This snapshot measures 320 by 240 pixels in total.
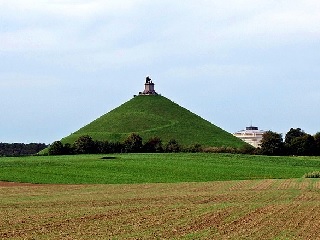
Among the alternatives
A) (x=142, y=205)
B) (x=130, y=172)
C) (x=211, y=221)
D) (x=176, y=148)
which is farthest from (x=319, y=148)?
(x=211, y=221)

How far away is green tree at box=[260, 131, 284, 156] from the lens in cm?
13160

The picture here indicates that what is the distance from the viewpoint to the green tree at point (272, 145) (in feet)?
432

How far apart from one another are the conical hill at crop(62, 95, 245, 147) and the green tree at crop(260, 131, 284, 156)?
26977mm

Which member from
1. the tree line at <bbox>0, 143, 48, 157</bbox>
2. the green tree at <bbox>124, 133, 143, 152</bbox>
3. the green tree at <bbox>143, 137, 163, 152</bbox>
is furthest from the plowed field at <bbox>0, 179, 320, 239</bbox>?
the tree line at <bbox>0, 143, 48, 157</bbox>

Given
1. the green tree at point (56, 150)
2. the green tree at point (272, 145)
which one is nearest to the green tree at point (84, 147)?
the green tree at point (56, 150)

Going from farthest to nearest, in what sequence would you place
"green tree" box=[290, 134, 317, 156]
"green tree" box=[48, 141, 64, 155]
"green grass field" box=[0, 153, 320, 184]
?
"green tree" box=[290, 134, 317, 156] < "green tree" box=[48, 141, 64, 155] < "green grass field" box=[0, 153, 320, 184]

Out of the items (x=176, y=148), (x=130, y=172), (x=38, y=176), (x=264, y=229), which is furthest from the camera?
(x=176, y=148)

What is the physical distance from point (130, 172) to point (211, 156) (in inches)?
1224

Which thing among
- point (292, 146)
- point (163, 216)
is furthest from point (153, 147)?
point (163, 216)

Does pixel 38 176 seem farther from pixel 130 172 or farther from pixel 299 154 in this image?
pixel 299 154

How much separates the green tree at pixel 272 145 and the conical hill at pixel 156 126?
27.0 meters

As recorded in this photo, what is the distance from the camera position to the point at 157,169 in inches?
3374

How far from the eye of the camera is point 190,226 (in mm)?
28297

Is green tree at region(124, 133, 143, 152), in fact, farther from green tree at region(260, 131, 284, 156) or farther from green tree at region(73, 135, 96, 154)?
green tree at region(260, 131, 284, 156)
